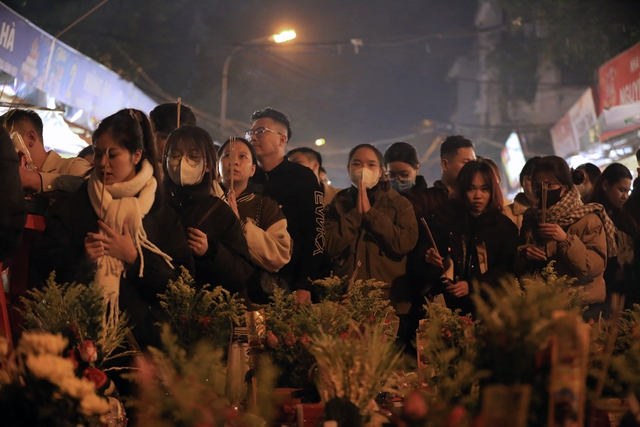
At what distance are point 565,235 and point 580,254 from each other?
5.3 inches

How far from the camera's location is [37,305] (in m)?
2.51

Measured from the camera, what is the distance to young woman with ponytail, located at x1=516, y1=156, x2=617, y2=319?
4.45m

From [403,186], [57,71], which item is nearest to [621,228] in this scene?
[403,186]

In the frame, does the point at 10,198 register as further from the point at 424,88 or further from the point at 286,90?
the point at 424,88

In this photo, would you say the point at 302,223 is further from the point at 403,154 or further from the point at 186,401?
the point at 186,401

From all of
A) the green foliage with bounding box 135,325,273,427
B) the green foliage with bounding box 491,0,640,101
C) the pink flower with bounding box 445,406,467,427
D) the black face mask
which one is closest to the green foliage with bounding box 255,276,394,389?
the green foliage with bounding box 135,325,273,427

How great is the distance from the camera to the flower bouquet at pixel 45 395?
1888 mm

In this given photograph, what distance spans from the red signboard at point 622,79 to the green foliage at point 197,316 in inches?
337

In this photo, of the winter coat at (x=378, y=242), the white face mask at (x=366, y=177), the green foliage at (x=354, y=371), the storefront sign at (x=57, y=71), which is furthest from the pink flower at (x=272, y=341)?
the storefront sign at (x=57, y=71)

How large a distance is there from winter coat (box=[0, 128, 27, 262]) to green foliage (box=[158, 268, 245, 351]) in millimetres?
570

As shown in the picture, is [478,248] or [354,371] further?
[478,248]

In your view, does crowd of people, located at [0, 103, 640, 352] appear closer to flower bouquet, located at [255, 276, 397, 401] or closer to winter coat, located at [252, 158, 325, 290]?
winter coat, located at [252, 158, 325, 290]

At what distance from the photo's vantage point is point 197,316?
2.89m

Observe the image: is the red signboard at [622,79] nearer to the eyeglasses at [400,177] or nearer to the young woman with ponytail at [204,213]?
the eyeglasses at [400,177]
